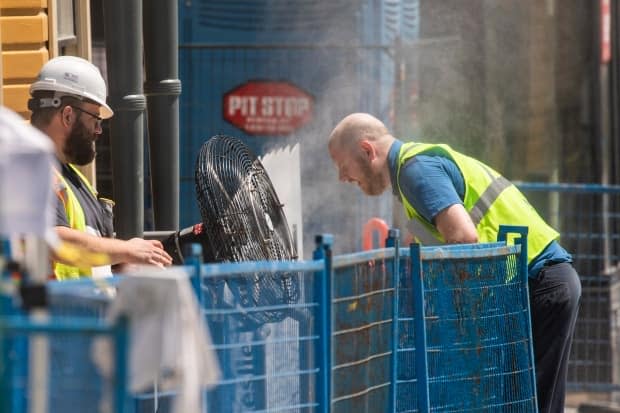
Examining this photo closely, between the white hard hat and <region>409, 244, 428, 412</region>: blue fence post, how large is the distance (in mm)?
1503

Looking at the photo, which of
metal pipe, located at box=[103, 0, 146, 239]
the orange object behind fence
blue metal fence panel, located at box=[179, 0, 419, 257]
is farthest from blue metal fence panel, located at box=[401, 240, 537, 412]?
blue metal fence panel, located at box=[179, 0, 419, 257]

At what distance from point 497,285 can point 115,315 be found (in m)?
2.80

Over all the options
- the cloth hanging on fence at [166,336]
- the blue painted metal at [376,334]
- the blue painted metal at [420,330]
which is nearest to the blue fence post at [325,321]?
the blue painted metal at [376,334]

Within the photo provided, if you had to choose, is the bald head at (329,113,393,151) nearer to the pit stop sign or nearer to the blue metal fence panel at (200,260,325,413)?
the blue metal fence panel at (200,260,325,413)

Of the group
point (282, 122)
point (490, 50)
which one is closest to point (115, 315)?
point (282, 122)

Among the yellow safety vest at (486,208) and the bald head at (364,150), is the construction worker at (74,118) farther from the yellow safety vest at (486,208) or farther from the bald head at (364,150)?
the yellow safety vest at (486,208)

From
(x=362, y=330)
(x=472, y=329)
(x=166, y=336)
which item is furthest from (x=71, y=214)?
(x=166, y=336)

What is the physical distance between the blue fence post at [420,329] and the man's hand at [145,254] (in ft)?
3.15

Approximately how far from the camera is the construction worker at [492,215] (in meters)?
5.61

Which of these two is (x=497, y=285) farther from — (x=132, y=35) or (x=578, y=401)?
(x=578, y=401)

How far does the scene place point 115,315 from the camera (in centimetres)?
278

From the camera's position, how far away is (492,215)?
18.7ft

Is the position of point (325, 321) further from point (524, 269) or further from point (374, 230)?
point (374, 230)

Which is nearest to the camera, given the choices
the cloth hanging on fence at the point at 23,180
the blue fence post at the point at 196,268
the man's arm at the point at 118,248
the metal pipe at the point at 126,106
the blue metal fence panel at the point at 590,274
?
the cloth hanging on fence at the point at 23,180
